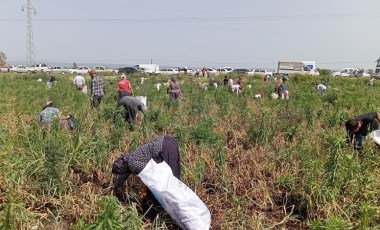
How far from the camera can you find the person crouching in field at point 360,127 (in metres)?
5.65

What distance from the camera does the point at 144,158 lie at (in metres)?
4.33

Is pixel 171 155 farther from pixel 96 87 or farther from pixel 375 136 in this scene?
pixel 96 87

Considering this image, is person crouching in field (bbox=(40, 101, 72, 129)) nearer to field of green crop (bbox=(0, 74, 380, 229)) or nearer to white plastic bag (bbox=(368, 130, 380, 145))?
field of green crop (bbox=(0, 74, 380, 229))

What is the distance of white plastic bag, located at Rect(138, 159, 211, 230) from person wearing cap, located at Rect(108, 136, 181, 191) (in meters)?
0.21

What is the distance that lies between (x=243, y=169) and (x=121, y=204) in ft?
6.35

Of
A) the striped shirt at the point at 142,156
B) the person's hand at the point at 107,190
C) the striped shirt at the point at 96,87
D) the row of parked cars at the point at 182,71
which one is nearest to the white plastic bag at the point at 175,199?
the striped shirt at the point at 142,156

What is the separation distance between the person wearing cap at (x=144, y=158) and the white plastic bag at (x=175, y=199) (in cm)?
21

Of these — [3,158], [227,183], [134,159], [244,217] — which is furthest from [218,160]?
[3,158]

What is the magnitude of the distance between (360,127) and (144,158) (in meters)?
3.55

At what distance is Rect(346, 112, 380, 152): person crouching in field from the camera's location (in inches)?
223

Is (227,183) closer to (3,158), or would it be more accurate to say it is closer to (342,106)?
(3,158)

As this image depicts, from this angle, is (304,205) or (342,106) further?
(342,106)

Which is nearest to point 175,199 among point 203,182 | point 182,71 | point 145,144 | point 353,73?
point 145,144

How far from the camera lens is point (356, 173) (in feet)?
15.5
